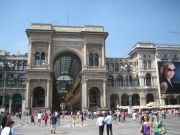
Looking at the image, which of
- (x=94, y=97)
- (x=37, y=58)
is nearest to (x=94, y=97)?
(x=94, y=97)

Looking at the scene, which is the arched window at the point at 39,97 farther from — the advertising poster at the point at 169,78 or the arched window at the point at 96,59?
the advertising poster at the point at 169,78

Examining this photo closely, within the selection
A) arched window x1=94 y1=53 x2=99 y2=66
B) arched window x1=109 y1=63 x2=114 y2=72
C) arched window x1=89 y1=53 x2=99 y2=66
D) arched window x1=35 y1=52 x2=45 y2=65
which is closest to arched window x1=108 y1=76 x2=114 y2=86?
arched window x1=109 y1=63 x2=114 y2=72

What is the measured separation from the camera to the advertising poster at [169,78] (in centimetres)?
6600

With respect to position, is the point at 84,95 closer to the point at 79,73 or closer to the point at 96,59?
the point at 79,73

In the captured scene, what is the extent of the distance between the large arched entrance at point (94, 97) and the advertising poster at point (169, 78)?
16.5 meters

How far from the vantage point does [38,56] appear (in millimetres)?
59344

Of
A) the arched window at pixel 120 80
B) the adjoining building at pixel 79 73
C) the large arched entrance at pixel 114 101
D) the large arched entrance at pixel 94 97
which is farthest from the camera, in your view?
the arched window at pixel 120 80

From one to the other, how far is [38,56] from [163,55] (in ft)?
124

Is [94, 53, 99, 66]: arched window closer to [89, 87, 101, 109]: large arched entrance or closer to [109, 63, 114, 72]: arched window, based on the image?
[89, 87, 101, 109]: large arched entrance

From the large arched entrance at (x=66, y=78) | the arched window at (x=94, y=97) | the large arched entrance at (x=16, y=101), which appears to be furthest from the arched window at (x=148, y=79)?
the large arched entrance at (x=16, y=101)

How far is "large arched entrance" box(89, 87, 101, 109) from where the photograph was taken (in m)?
60.5

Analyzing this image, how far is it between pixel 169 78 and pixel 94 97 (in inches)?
753

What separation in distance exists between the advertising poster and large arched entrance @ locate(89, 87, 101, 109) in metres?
16.5

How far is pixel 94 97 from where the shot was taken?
→ 213ft
